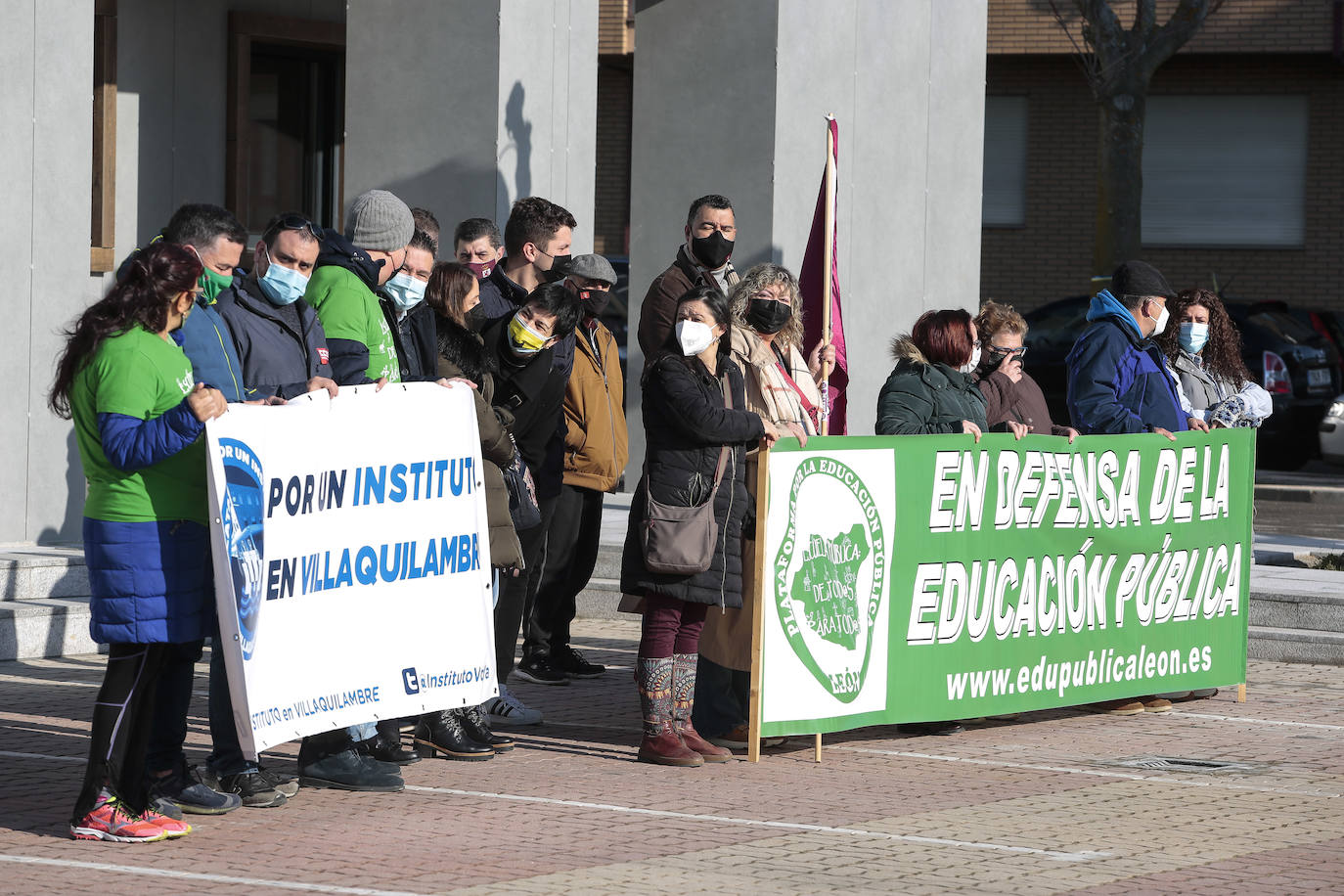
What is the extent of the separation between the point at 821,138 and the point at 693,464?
8278 mm

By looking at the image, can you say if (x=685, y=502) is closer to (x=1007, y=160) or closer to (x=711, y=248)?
(x=711, y=248)

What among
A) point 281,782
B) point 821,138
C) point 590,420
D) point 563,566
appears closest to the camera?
point 281,782

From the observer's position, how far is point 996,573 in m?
9.23

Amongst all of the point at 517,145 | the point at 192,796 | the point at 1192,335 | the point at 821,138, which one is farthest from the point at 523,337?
the point at 821,138

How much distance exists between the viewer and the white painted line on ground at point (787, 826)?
6.89 m

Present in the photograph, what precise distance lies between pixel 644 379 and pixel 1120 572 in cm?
281

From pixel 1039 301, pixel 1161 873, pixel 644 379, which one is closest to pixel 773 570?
pixel 644 379

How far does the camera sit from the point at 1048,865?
6691 mm

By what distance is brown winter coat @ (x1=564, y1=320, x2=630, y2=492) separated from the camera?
10219 millimetres

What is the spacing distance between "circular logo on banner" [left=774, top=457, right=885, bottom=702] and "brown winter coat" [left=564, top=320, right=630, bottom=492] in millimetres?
1911

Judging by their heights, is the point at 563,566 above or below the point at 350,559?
below

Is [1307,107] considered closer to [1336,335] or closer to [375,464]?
[1336,335]

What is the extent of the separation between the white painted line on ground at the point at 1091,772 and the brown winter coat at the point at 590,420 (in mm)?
2012

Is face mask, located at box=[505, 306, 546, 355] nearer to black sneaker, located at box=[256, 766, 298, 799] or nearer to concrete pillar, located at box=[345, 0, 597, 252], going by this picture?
black sneaker, located at box=[256, 766, 298, 799]
